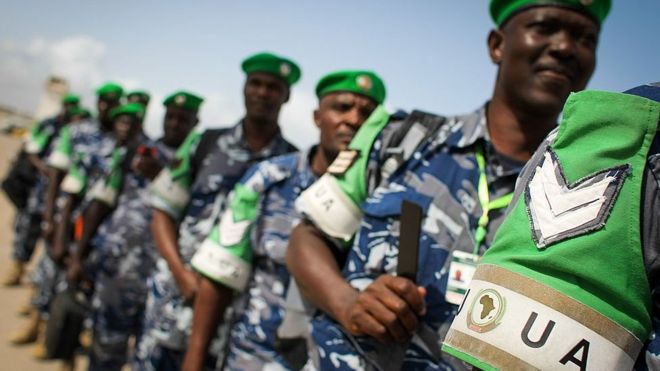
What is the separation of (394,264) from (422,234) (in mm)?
112

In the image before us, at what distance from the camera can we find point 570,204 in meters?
0.64

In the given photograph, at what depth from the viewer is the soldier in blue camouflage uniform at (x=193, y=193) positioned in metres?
2.83

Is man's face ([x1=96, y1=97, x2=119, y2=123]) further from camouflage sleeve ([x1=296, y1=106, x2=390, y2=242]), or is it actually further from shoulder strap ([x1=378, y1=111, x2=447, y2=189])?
shoulder strap ([x1=378, y1=111, x2=447, y2=189])

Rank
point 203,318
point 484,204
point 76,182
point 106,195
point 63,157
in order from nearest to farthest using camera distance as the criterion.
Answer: point 484,204
point 203,318
point 106,195
point 76,182
point 63,157

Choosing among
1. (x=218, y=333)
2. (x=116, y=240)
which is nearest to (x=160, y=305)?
(x=218, y=333)

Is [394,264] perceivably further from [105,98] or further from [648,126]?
[105,98]

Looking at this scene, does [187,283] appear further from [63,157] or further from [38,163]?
[38,163]

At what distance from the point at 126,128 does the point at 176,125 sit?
883mm

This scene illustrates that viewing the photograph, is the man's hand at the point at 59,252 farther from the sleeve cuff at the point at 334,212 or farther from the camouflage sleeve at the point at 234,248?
the sleeve cuff at the point at 334,212

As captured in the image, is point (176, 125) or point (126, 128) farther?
point (126, 128)

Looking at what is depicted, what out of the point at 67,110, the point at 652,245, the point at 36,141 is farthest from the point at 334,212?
the point at 67,110

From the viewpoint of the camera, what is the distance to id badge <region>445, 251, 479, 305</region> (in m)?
1.18

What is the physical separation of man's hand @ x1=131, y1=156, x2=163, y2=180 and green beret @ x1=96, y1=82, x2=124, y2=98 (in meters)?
2.44

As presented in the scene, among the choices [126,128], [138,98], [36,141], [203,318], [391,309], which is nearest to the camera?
[391,309]
